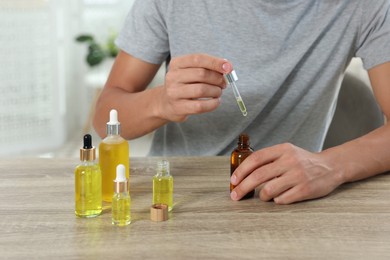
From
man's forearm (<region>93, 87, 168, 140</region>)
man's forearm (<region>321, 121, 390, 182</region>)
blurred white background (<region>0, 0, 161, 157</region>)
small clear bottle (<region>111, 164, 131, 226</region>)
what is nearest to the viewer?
small clear bottle (<region>111, 164, 131, 226</region>)

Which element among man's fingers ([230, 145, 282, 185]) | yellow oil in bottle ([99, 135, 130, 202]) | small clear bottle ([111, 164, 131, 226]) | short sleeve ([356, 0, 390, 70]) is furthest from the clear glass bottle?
short sleeve ([356, 0, 390, 70])

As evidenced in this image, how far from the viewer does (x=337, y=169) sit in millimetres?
1279

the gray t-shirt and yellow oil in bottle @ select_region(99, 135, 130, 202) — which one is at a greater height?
the gray t-shirt

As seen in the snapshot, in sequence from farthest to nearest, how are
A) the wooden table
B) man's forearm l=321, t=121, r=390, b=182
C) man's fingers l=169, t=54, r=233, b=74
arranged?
man's forearm l=321, t=121, r=390, b=182 → man's fingers l=169, t=54, r=233, b=74 → the wooden table

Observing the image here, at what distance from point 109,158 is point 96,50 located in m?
3.84

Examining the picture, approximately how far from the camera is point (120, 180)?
103cm

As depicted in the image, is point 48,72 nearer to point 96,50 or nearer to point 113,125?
point 96,50

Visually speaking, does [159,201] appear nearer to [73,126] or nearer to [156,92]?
[156,92]

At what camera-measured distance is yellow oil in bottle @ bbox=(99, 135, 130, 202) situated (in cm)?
116

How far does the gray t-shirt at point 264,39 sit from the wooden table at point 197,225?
0.39 meters

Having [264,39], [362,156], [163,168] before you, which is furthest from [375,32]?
[163,168]

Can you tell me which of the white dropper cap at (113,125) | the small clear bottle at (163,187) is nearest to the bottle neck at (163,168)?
the small clear bottle at (163,187)

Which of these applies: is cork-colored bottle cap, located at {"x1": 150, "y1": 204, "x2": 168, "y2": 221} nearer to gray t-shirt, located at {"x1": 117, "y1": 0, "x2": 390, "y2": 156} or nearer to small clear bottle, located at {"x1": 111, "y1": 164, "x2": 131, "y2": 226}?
small clear bottle, located at {"x1": 111, "y1": 164, "x2": 131, "y2": 226}

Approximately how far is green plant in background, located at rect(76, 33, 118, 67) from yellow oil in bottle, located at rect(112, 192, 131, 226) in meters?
3.89
